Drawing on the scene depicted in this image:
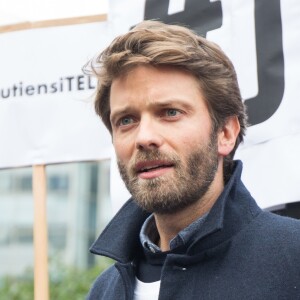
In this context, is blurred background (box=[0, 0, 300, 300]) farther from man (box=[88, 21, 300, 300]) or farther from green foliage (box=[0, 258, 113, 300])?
green foliage (box=[0, 258, 113, 300])

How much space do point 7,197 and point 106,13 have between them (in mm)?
46582

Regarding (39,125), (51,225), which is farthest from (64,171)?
(39,125)

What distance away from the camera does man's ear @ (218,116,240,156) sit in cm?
225

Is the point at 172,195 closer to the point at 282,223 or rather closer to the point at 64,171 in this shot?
the point at 282,223

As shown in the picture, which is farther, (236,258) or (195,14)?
(195,14)

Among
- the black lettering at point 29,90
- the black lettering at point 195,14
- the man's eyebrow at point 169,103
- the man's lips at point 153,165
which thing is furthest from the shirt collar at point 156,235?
the black lettering at point 29,90

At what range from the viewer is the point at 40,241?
3.47m

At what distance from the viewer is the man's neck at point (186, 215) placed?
2.17 m

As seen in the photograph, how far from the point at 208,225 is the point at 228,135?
0.27 metres

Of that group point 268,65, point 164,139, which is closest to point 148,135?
point 164,139

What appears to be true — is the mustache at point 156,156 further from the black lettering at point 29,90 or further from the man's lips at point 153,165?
the black lettering at point 29,90

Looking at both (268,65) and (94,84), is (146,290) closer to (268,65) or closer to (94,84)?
(268,65)

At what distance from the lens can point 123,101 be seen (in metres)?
2.23

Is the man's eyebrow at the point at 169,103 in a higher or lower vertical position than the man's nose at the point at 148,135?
higher
